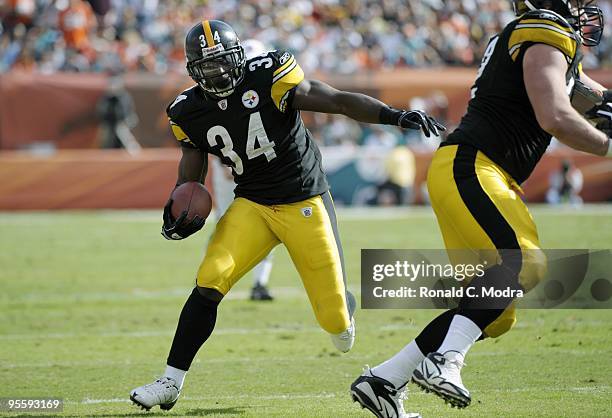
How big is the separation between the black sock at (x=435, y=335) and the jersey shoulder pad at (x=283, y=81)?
4.01 ft

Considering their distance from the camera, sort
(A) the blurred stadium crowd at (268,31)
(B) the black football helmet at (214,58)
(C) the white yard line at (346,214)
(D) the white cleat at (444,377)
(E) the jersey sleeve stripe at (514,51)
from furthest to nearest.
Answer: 1. (A) the blurred stadium crowd at (268,31)
2. (C) the white yard line at (346,214)
3. (B) the black football helmet at (214,58)
4. (E) the jersey sleeve stripe at (514,51)
5. (D) the white cleat at (444,377)

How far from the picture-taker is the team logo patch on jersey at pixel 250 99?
14.8ft

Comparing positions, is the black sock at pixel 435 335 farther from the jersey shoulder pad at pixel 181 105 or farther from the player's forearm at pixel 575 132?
the jersey shoulder pad at pixel 181 105

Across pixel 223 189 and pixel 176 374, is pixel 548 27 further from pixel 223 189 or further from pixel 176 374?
pixel 223 189

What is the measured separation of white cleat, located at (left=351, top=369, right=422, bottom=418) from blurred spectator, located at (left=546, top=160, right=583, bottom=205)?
12.8m

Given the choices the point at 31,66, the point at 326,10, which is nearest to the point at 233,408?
the point at 31,66

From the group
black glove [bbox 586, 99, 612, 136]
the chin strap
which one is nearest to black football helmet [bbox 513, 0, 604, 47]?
the chin strap

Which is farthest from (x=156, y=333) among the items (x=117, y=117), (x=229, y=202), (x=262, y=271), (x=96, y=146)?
(x=96, y=146)

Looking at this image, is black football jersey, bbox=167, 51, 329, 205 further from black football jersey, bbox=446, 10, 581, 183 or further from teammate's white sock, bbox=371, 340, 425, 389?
teammate's white sock, bbox=371, 340, 425, 389

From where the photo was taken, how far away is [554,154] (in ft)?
55.0

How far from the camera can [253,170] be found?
462 centimetres

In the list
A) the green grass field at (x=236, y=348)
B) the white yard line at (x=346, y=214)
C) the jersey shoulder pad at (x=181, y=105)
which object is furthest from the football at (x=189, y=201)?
the white yard line at (x=346, y=214)

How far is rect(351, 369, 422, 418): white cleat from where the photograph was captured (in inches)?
158

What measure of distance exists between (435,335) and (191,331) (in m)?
1.07
